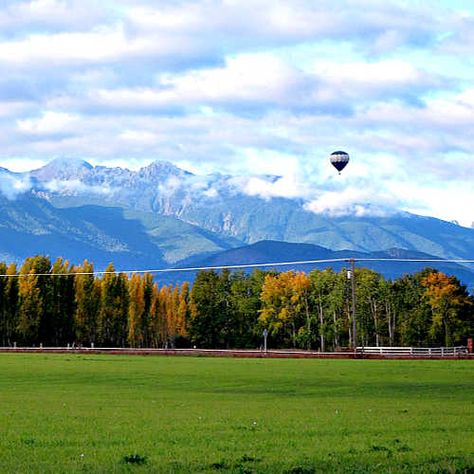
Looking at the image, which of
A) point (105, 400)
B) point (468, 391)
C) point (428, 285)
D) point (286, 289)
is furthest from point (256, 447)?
point (286, 289)

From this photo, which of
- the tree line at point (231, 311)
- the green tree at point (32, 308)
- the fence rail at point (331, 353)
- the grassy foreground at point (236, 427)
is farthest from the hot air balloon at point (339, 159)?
the grassy foreground at point (236, 427)

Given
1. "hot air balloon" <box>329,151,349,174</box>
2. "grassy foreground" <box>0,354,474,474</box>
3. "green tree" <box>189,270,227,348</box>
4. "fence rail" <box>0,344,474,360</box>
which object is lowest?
"grassy foreground" <box>0,354,474,474</box>

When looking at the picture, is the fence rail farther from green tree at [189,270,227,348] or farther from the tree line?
green tree at [189,270,227,348]

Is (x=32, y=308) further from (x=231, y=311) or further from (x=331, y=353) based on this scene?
(x=331, y=353)

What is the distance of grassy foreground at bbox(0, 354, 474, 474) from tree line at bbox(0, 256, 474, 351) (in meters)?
68.2

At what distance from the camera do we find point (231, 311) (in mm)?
118938

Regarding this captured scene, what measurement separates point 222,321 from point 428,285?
23.4 meters

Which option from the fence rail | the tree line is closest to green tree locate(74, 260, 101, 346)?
the tree line

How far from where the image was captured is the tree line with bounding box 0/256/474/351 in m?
107

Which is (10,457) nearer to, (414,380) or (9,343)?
(414,380)

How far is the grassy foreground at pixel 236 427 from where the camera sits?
15820mm

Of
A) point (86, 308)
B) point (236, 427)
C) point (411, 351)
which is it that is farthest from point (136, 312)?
point (236, 427)

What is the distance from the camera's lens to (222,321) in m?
118

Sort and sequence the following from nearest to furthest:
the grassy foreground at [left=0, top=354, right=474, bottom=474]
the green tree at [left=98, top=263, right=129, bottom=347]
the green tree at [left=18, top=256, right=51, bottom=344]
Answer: the grassy foreground at [left=0, top=354, right=474, bottom=474], the green tree at [left=18, top=256, right=51, bottom=344], the green tree at [left=98, top=263, right=129, bottom=347]
